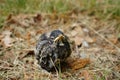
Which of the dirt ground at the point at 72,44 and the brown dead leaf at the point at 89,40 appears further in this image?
the brown dead leaf at the point at 89,40

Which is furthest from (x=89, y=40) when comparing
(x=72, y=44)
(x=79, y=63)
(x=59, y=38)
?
(x=59, y=38)

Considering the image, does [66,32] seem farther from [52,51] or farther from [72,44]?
[52,51]

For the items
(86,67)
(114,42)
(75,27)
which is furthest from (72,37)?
(86,67)

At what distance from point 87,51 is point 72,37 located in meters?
0.33

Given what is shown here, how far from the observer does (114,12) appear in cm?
330

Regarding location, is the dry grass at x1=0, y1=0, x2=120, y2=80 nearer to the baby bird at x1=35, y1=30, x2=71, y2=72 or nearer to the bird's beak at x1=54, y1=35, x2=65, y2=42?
the baby bird at x1=35, y1=30, x2=71, y2=72

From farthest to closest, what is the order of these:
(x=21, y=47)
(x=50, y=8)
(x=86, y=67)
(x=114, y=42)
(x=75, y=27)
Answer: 1. (x=50, y=8)
2. (x=75, y=27)
3. (x=114, y=42)
4. (x=21, y=47)
5. (x=86, y=67)

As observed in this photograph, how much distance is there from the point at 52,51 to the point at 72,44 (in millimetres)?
598

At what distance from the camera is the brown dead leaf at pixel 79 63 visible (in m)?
2.37

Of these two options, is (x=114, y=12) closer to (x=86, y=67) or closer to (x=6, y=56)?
(x=86, y=67)

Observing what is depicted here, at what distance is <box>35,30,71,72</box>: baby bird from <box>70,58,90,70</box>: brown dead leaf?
0.14 meters

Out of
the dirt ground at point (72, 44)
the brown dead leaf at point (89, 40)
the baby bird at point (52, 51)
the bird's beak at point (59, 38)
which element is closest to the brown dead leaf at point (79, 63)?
the dirt ground at point (72, 44)

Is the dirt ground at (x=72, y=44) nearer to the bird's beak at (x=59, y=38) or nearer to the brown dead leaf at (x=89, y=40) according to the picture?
the brown dead leaf at (x=89, y=40)

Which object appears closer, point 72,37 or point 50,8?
point 72,37
